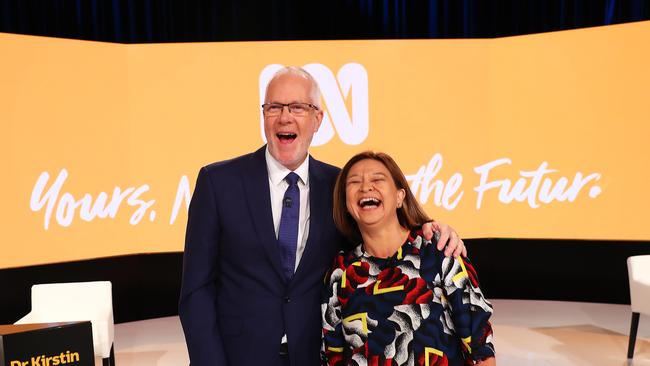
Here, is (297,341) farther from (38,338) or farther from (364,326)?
(38,338)

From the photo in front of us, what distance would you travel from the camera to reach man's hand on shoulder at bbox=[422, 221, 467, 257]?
236 cm

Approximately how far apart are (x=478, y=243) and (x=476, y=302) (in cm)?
559

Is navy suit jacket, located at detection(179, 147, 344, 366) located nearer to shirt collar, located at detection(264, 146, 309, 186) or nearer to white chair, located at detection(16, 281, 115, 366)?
shirt collar, located at detection(264, 146, 309, 186)

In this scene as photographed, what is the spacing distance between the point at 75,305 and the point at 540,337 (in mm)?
3855

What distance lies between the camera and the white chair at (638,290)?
558cm

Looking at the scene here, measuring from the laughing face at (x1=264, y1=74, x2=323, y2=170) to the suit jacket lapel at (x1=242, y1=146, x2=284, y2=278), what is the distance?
0.08m

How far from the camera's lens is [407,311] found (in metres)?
2.31

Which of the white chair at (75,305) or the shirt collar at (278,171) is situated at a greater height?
Answer: the shirt collar at (278,171)

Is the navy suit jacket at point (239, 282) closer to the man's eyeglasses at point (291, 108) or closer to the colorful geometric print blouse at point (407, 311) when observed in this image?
the colorful geometric print blouse at point (407, 311)

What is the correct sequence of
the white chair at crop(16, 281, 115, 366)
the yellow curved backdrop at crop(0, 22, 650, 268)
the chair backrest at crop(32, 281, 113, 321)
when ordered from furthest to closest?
the yellow curved backdrop at crop(0, 22, 650, 268), the chair backrest at crop(32, 281, 113, 321), the white chair at crop(16, 281, 115, 366)

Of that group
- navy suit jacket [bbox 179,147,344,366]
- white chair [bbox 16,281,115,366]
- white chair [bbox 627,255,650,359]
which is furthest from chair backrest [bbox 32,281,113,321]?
white chair [bbox 627,255,650,359]

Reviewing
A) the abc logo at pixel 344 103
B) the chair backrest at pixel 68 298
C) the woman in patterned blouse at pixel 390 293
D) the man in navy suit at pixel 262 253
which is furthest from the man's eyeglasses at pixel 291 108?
the abc logo at pixel 344 103

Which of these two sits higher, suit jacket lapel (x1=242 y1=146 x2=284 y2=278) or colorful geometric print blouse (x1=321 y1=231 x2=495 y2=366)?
suit jacket lapel (x1=242 y1=146 x2=284 y2=278)

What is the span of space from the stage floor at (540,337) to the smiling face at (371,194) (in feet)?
11.9
